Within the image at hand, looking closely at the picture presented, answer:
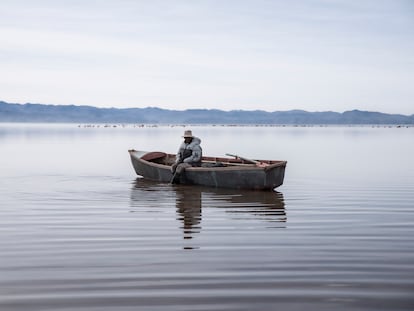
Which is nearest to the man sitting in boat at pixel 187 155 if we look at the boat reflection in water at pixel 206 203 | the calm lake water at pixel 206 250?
the boat reflection in water at pixel 206 203

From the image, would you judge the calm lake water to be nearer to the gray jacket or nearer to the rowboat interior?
the gray jacket

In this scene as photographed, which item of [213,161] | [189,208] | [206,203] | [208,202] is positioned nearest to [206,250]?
[189,208]

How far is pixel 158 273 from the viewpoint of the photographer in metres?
8.41

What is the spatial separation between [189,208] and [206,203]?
42.6 inches

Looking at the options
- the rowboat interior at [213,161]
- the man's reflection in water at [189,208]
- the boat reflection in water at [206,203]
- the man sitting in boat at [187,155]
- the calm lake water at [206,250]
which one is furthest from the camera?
the rowboat interior at [213,161]

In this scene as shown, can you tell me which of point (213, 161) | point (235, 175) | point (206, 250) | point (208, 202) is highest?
point (213, 161)

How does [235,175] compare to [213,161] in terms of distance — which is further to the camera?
[213,161]

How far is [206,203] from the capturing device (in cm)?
1673

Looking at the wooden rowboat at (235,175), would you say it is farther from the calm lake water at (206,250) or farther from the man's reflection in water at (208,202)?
the calm lake water at (206,250)

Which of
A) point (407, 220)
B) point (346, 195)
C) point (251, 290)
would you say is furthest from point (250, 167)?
point (251, 290)

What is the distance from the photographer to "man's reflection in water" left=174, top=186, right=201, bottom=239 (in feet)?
40.6

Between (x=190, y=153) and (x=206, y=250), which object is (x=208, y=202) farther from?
(x=206, y=250)

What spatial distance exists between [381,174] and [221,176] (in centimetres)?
991

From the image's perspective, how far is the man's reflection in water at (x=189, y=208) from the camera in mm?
12375
